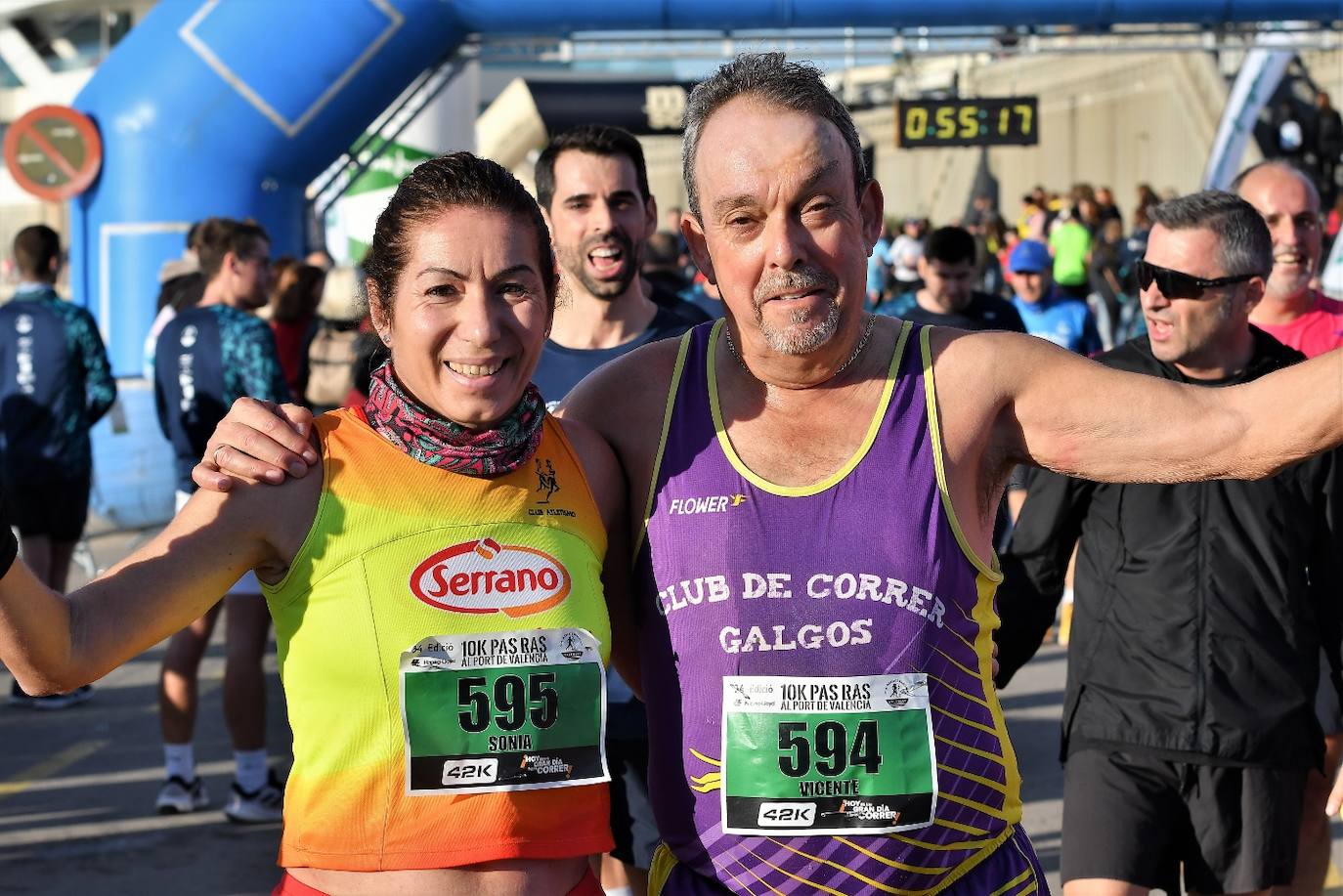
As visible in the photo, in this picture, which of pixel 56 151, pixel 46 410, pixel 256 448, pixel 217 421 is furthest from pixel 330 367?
pixel 56 151

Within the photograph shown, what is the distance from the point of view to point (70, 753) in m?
6.98

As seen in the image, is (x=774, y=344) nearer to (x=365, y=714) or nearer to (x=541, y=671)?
(x=541, y=671)

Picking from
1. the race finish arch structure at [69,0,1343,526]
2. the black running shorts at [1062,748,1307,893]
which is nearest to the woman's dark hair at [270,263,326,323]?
the race finish arch structure at [69,0,1343,526]

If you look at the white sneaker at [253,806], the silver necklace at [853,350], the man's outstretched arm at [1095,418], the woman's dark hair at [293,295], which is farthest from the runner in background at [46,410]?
the man's outstretched arm at [1095,418]

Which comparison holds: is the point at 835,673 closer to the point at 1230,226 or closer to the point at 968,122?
the point at 1230,226

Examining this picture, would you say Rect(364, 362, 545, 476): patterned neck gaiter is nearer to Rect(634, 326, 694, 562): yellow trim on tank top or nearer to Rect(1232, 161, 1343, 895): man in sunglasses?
Rect(634, 326, 694, 562): yellow trim on tank top

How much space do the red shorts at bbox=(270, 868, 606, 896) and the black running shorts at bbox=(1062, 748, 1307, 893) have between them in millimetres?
1479

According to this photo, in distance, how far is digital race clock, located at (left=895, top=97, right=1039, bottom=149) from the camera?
50.9ft

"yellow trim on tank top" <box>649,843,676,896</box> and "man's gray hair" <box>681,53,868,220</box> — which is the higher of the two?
"man's gray hair" <box>681,53,868,220</box>

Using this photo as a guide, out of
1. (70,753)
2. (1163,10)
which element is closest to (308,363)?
(70,753)

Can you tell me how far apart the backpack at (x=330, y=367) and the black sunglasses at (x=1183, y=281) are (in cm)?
480

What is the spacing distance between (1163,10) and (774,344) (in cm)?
1334

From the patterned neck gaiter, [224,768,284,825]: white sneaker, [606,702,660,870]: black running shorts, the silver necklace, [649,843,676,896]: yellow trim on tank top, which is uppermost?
the silver necklace

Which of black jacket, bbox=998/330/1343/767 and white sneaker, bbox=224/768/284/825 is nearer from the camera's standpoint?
black jacket, bbox=998/330/1343/767
